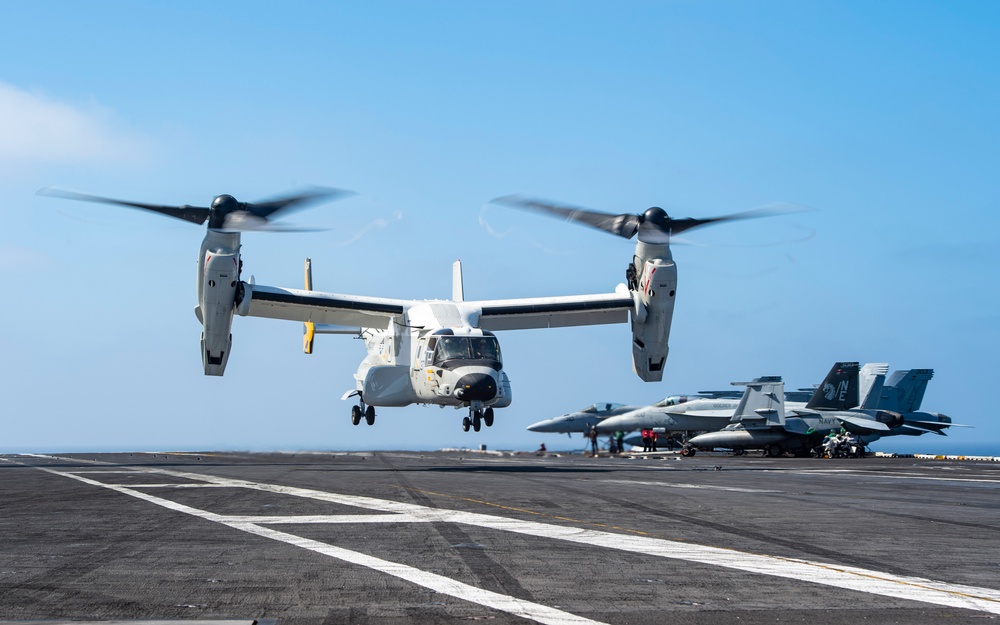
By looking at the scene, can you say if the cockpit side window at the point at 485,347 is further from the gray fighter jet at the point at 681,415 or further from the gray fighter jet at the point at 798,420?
the gray fighter jet at the point at 681,415

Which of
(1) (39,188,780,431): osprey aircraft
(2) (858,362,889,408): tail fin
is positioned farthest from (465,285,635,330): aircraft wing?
(2) (858,362,889,408): tail fin

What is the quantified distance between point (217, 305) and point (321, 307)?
181 inches

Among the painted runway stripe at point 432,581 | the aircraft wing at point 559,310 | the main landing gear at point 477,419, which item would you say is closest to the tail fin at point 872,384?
the aircraft wing at point 559,310

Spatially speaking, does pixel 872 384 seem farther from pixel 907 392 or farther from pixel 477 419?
pixel 477 419

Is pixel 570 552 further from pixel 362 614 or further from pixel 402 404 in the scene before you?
pixel 402 404

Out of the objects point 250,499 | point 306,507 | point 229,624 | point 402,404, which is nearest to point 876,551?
point 229,624

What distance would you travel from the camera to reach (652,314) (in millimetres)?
29812

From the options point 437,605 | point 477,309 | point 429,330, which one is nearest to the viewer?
point 437,605

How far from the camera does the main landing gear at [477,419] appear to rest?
28.5 m

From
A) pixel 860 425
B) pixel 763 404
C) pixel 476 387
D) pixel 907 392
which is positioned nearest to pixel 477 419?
pixel 476 387

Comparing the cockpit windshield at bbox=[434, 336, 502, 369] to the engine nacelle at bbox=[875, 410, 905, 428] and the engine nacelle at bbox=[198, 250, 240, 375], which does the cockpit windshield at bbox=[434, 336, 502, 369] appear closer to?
A: the engine nacelle at bbox=[198, 250, 240, 375]

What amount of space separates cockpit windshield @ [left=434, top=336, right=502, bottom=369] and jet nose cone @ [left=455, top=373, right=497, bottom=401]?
98cm

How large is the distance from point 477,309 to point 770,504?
53.7ft

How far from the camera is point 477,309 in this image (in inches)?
1219
